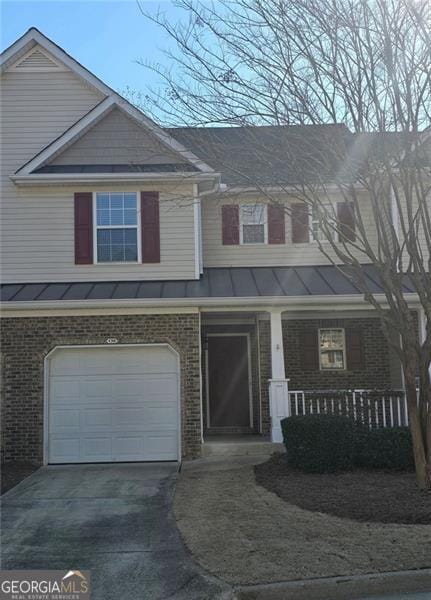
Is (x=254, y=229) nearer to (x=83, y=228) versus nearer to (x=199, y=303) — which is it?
(x=199, y=303)

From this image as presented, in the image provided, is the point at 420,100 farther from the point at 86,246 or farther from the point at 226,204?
the point at 86,246

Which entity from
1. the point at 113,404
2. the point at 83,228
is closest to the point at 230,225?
the point at 83,228

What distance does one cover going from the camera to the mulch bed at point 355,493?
6.86 metres

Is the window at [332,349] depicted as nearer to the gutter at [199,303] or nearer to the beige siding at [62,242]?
the gutter at [199,303]

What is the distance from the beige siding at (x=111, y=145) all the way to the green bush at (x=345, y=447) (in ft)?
21.2

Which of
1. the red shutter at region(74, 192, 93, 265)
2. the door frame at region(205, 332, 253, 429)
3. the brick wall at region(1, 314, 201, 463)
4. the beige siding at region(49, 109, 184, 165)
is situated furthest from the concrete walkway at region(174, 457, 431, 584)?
the beige siding at region(49, 109, 184, 165)

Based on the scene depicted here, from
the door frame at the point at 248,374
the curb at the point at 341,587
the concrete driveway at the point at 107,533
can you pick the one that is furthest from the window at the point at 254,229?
the curb at the point at 341,587

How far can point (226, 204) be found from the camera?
13.5 metres

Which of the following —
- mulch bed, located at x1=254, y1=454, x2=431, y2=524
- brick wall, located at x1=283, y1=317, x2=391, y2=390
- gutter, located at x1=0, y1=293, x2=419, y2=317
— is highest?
gutter, located at x1=0, y1=293, x2=419, y2=317

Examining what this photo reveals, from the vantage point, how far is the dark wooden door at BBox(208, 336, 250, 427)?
13930 millimetres

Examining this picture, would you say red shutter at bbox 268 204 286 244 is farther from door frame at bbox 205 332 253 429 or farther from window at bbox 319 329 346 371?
window at bbox 319 329 346 371

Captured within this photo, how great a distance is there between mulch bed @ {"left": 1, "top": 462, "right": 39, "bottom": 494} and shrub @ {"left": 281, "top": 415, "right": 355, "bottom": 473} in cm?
461

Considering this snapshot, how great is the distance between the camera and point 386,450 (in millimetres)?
9391

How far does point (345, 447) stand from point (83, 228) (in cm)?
684
